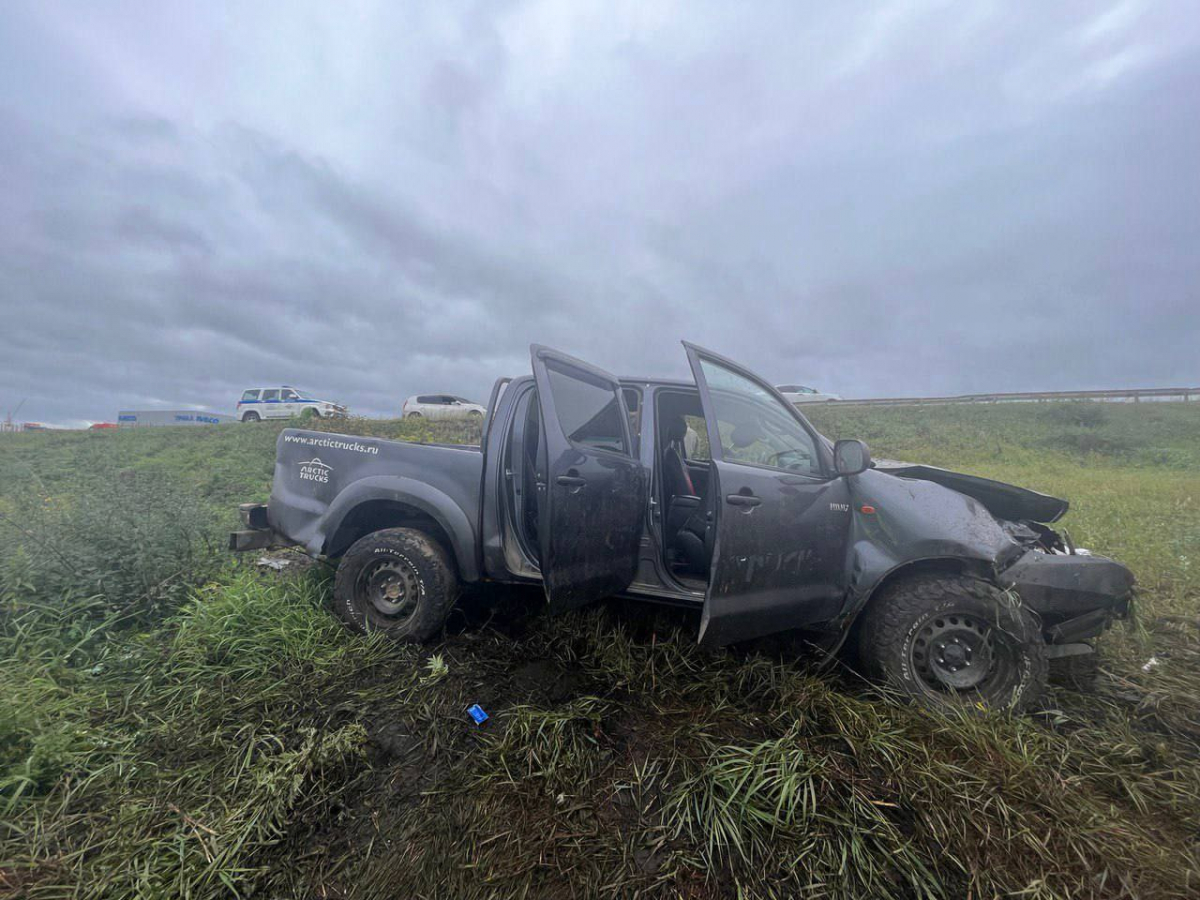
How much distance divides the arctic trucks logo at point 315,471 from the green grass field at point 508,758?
0.79 meters

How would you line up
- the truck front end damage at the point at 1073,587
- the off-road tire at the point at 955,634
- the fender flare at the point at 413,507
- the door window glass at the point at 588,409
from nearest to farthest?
the off-road tire at the point at 955,634
the truck front end damage at the point at 1073,587
the door window glass at the point at 588,409
the fender flare at the point at 413,507

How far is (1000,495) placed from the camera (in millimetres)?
3348

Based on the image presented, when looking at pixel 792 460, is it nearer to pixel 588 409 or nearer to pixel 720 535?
pixel 720 535

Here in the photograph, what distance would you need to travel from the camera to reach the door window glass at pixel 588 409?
10.1 ft

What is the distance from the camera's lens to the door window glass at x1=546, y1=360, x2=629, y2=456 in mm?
3074

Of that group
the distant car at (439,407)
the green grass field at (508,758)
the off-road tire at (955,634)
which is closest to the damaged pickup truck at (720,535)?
the off-road tire at (955,634)

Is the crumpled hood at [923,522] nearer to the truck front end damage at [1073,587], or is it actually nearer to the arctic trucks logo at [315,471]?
the truck front end damage at [1073,587]

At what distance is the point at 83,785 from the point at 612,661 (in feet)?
7.72

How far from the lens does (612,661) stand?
2928 millimetres

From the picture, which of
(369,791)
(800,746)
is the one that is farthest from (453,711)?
(800,746)

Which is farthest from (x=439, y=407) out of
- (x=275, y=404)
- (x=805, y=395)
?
(x=805, y=395)

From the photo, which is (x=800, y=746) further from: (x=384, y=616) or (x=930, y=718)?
(x=384, y=616)

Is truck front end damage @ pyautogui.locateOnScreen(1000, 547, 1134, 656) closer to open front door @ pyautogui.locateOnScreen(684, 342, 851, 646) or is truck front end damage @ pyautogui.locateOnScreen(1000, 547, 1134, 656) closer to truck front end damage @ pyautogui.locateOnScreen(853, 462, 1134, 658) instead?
truck front end damage @ pyautogui.locateOnScreen(853, 462, 1134, 658)

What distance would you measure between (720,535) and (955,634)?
4.58 ft
